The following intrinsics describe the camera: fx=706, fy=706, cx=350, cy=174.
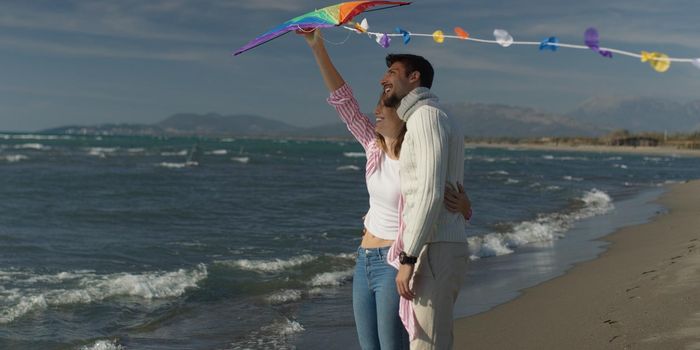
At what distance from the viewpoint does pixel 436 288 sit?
2.53 metres

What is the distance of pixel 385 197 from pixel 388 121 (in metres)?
0.30

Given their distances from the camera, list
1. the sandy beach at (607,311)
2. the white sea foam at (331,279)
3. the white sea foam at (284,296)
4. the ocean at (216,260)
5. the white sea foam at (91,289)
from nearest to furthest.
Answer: the sandy beach at (607,311) → the ocean at (216,260) → the white sea foam at (91,289) → the white sea foam at (284,296) → the white sea foam at (331,279)

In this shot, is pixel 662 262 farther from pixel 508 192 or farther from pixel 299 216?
→ pixel 508 192

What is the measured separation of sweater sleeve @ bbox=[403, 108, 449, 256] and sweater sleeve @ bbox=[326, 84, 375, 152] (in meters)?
0.65

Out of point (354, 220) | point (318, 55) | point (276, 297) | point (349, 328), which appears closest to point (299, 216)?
point (354, 220)

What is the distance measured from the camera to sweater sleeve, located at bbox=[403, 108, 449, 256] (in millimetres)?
2385

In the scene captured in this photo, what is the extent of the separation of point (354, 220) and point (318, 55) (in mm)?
12214

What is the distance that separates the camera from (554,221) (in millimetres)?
15766

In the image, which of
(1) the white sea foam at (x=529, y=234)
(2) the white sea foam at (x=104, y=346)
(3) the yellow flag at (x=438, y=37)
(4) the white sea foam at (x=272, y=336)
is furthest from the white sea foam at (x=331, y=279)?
(3) the yellow flag at (x=438, y=37)

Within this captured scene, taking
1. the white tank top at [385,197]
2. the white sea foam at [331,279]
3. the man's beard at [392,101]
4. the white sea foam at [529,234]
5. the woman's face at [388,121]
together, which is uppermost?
the man's beard at [392,101]

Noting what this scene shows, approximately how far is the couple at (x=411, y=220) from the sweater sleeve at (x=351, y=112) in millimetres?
115

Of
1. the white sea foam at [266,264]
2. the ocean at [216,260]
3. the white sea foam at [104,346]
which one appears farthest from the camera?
the white sea foam at [266,264]

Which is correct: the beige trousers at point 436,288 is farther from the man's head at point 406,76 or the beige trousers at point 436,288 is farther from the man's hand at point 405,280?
the man's head at point 406,76

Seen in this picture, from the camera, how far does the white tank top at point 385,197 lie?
9.11 ft
